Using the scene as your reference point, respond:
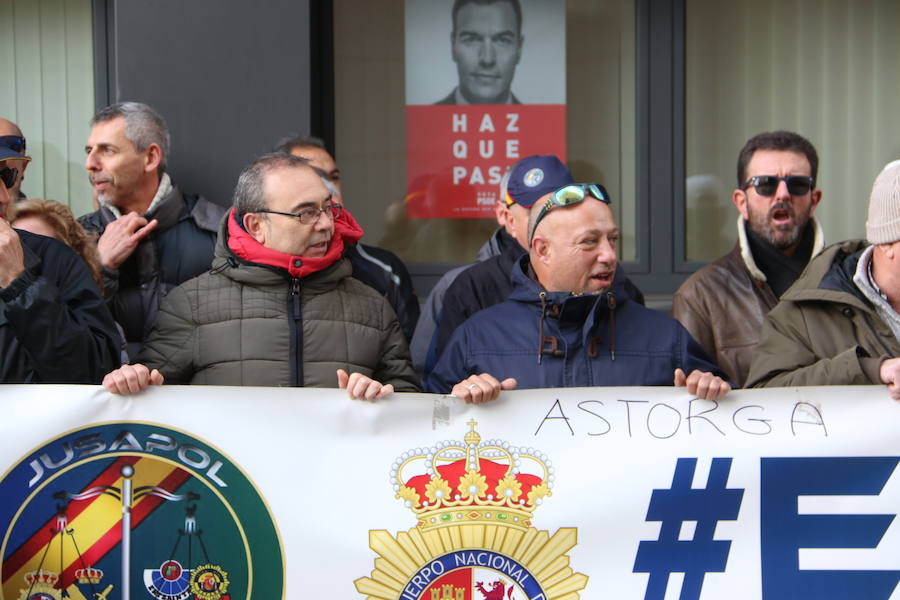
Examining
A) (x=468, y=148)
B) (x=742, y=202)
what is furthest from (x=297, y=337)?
(x=468, y=148)

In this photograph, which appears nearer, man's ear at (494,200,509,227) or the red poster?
man's ear at (494,200,509,227)

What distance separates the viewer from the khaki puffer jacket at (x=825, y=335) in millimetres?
3567

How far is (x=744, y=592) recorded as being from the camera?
11.3ft

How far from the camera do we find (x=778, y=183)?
193 inches

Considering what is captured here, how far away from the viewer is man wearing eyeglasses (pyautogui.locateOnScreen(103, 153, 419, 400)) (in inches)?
152

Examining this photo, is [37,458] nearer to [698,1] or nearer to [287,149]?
[287,149]

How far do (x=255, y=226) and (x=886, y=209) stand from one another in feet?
6.23

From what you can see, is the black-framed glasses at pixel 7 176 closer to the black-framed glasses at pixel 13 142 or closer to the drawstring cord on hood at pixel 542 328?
the black-framed glasses at pixel 13 142

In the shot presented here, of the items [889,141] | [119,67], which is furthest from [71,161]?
[889,141]

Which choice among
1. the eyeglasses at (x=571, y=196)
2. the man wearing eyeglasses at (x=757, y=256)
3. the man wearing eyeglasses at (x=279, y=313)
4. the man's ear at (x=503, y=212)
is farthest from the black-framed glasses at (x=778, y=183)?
the man wearing eyeglasses at (x=279, y=313)

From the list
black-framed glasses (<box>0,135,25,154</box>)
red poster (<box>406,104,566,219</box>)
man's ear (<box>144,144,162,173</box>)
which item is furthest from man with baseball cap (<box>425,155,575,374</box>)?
black-framed glasses (<box>0,135,25,154</box>)

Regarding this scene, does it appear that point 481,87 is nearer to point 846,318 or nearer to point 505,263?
point 505,263

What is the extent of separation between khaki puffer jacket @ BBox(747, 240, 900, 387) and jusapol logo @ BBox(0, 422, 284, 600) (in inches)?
61.1

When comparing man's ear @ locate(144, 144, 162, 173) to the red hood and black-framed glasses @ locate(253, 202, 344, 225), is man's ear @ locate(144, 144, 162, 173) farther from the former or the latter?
black-framed glasses @ locate(253, 202, 344, 225)
